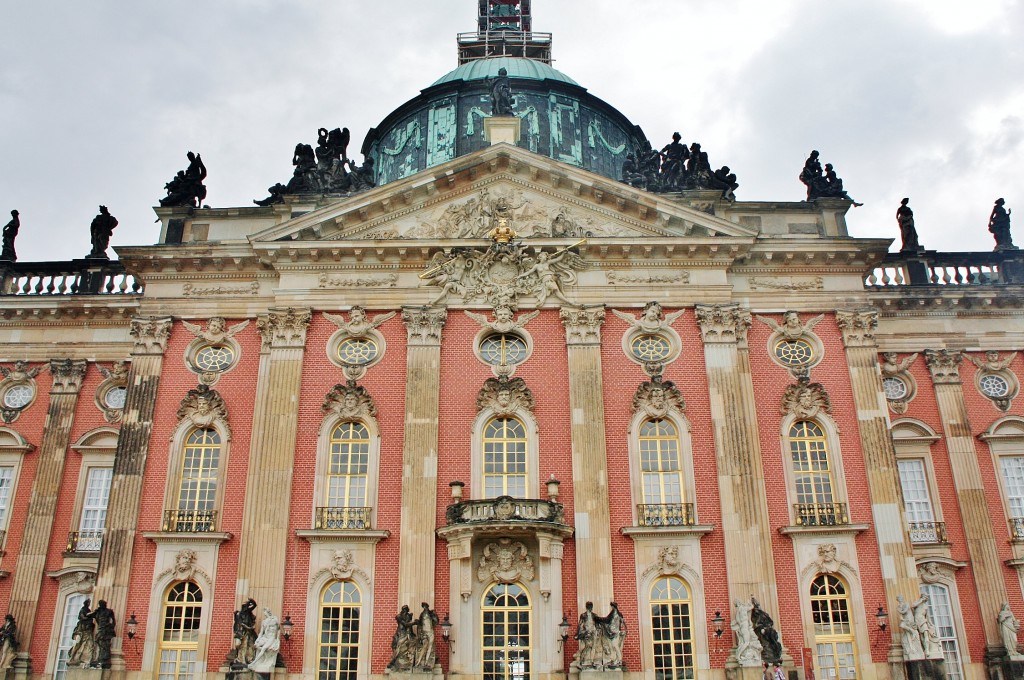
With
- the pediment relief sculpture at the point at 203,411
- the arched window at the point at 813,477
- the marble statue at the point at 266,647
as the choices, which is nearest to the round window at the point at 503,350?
the pediment relief sculpture at the point at 203,411

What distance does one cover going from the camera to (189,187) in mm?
28281

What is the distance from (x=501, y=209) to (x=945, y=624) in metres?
18.1

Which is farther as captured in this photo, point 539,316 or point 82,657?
point 539,316

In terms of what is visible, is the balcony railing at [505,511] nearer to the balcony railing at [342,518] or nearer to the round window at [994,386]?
the balcony railing at [342,518]

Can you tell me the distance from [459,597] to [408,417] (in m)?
5.18

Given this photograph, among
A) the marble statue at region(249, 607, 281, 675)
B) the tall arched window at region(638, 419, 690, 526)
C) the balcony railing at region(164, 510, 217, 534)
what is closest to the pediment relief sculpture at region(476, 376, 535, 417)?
the tall arched window at region(638, 419, 690, 526)

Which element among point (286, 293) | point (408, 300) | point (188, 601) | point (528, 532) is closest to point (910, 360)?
point (528, 532)

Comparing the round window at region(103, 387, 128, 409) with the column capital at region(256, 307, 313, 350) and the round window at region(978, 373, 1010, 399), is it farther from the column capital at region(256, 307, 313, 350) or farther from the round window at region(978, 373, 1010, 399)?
the round window at region(978, 373, 1010, 399)

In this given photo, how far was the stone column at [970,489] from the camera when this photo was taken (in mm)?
25453

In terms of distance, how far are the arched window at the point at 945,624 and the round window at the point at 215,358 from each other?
21.8 meters

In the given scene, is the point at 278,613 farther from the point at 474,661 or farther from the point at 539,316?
the point at 539,316

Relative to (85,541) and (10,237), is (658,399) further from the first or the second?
(10,237)

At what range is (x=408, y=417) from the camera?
80.6 feet

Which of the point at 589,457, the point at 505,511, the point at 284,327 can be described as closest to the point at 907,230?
the point at 589,457
